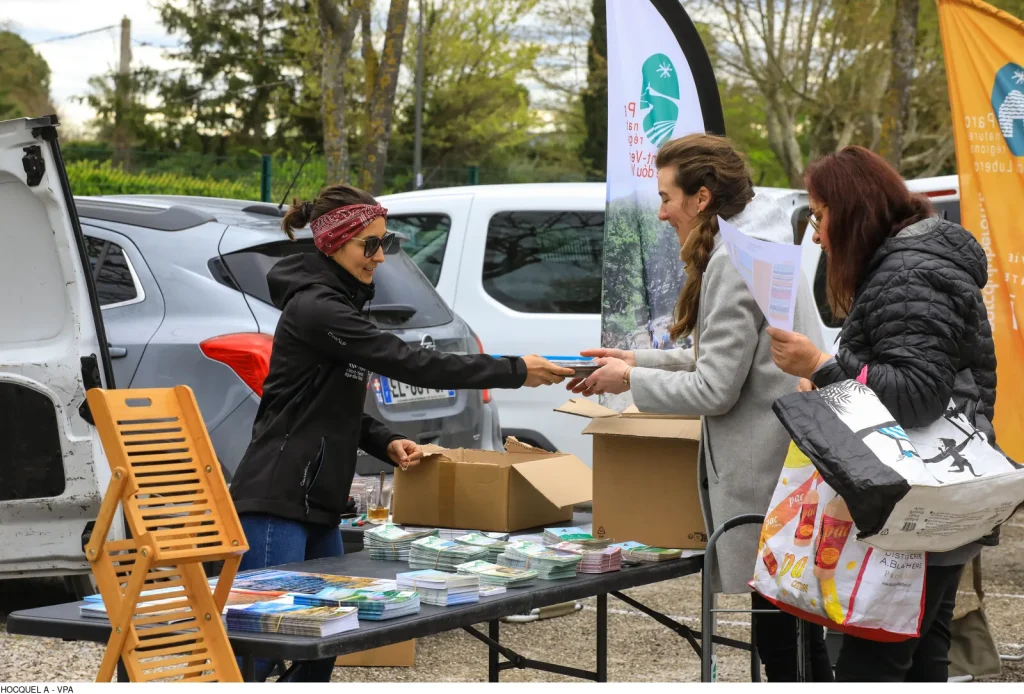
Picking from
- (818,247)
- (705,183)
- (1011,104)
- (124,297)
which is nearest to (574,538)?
(705,183)

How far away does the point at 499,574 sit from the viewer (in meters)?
3.05

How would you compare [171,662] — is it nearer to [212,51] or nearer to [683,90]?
[683,90]

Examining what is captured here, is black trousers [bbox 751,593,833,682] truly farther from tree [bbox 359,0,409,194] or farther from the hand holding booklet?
tree [bbox 359,0,409,194]

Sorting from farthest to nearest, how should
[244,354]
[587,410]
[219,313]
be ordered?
[219,313] → [244,354] → [587,410]

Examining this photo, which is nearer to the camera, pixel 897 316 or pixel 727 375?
pixel 897 316

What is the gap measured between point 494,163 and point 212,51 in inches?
336

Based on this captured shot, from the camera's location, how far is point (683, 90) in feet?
17.6

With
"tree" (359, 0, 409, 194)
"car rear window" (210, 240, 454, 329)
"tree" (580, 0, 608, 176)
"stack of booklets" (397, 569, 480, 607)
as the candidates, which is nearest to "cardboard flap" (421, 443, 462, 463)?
"stack of booklets" (397, 569, 480, 607)

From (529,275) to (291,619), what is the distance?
15.8ft

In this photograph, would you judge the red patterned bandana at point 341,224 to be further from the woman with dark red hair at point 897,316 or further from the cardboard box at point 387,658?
the cardboard box at point 387,658

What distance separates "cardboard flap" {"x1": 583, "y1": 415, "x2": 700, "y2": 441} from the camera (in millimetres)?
3520

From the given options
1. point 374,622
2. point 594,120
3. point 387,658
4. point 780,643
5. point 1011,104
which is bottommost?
point 387,658

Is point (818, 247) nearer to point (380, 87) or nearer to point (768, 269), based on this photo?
point (768, 269)

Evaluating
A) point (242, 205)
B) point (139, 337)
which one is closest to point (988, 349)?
point (139, 337)
